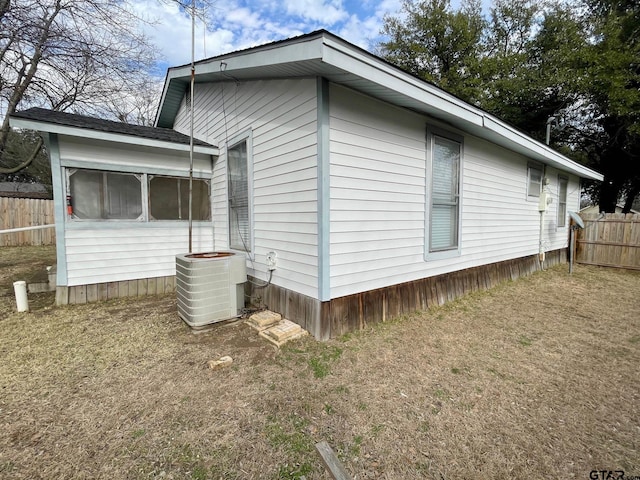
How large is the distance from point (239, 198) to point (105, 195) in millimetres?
2142

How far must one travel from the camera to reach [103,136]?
13.8ft

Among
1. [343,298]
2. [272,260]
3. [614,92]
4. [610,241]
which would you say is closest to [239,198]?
[272,260]

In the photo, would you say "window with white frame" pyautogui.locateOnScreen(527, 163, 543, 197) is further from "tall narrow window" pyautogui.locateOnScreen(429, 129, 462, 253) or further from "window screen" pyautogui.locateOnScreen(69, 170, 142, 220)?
"window screen" pyautogui.locateOnScreen(69, 170, 142, 220)

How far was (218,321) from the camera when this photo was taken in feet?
11.5

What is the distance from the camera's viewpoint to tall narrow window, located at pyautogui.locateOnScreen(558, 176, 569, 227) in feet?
26.5

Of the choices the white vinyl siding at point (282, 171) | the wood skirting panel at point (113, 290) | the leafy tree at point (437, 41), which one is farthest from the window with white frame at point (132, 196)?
the leafy tree at point (437, 41)

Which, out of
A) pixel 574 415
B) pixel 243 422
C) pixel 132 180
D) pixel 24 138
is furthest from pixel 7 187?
Result: pixel 574 415

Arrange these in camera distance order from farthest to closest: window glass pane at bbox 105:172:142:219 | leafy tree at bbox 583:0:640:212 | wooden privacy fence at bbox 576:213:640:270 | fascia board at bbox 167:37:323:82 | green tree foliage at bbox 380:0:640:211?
green tree foliage at bbox 380:0:640:211, leafy tree at bbox 583:0:640:212, wooden privacy fence at bbox 576:213:640:270, window glass pane at bbox 105:172:142:219, fascia board at bbox 167:37:323:82

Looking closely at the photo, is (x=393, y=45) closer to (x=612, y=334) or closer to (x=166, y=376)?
(x=612, y=334)

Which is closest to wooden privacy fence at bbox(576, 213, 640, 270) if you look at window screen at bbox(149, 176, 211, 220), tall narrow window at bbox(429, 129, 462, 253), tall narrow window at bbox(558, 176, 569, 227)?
tall narrow window at bbox(558, 176, 569, 227)

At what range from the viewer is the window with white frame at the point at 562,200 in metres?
8.07

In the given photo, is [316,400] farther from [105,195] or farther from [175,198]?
[105,195]

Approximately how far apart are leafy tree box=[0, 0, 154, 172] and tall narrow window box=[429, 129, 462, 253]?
7.58 m

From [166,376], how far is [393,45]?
19.4 m
